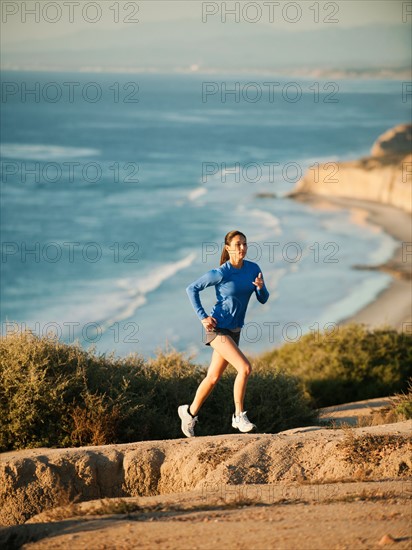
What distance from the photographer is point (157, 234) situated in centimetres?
5759

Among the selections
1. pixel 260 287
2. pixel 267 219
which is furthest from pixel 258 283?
pixel 267 219

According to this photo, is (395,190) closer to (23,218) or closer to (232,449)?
(23,218)

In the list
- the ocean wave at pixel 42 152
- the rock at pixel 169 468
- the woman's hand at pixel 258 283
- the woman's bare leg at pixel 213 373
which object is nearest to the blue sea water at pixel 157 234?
the ocean wave at pixel 42 152

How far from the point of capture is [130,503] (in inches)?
301

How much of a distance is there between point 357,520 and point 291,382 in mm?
6460

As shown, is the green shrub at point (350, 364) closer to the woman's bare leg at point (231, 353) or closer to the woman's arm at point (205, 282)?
the woman's bare leg at point (231, 353)

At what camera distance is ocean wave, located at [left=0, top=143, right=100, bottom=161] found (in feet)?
317

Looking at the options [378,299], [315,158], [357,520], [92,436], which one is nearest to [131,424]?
[92,436]

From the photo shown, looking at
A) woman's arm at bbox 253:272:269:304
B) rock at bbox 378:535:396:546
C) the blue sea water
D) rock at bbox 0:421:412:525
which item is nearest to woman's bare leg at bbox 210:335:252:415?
woman's arm at bbox 253:272:269:304

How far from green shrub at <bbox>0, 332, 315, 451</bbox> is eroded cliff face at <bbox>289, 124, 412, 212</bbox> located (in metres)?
45.9

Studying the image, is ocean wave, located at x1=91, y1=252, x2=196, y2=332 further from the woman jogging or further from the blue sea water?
the woman jogging

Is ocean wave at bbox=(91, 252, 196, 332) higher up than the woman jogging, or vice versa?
ocean wave at bbox=(91, 252, 196, 332)

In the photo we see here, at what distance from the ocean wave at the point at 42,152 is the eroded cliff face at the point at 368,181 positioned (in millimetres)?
35052

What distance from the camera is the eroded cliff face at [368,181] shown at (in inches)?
2367
